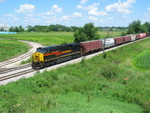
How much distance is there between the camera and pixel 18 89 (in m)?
17.7

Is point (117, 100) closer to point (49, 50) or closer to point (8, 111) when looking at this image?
point (8, 111)

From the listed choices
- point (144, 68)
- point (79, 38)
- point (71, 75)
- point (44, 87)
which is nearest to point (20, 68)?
point (71, 75)

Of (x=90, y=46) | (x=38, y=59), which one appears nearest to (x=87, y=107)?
(x=38, y=59)

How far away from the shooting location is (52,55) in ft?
103

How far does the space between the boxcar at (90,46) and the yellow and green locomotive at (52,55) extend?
4459mm

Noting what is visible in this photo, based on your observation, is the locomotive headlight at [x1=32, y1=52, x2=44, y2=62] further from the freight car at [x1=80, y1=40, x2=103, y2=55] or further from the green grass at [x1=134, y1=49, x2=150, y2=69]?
the green grass at [x1=134, y1=49, x2=150, y2=69]

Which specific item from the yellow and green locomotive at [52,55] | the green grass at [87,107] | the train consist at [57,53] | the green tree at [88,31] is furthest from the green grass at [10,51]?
the green grass at [87,107]

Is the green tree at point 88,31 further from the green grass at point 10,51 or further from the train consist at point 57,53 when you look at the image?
the train consist at point 57,53

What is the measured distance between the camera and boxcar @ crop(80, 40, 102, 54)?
42.5 m

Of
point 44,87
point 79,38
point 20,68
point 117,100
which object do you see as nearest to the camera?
point 117,100

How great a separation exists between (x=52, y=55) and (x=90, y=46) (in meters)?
16.9

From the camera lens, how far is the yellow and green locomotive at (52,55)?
96.9 feet

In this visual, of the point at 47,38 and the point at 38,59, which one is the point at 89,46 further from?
the point at 47,38

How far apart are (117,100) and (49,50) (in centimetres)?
1680
